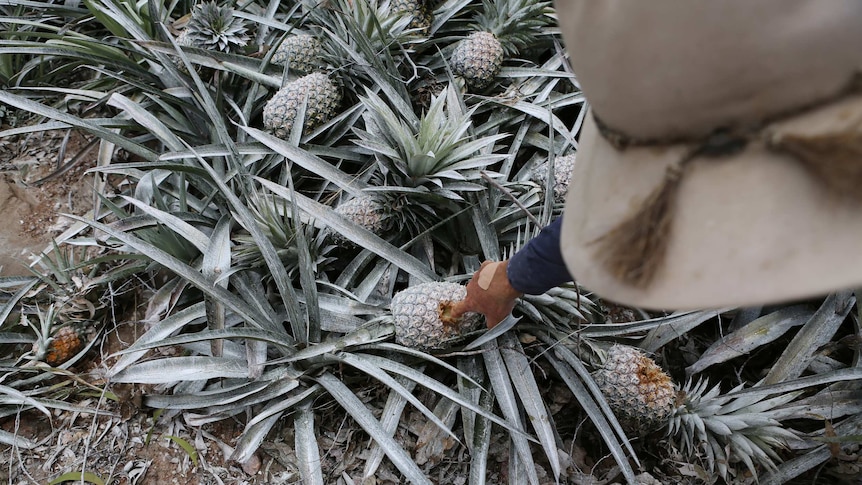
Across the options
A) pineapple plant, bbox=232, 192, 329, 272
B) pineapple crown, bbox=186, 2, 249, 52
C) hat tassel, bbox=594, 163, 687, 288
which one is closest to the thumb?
pineapple plant, bbox=232, 192, 329, 272

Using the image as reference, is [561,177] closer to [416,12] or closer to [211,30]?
[416,12]

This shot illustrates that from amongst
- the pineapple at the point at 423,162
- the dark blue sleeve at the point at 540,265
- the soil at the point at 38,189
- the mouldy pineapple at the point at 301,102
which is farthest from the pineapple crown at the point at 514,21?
the soil at the point at 38,189

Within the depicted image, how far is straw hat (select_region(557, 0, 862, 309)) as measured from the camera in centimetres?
43

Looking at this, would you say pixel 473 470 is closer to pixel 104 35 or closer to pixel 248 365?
pixel 248 365

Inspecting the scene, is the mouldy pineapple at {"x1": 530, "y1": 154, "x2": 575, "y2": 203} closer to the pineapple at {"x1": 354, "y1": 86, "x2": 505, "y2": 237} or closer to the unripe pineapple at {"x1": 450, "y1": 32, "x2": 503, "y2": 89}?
the pineapple at {"x1": 354, "y1": 86, "x2": 505, "y2": 237}

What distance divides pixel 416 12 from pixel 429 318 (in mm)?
1163

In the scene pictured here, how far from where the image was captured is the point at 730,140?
0.49 meters

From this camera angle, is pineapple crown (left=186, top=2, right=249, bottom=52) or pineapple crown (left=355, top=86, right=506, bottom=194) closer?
pineapple crown (left=355, top=86, right=506, bottom=194)

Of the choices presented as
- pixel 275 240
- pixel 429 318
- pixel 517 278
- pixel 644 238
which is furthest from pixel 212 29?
pixel 644 238

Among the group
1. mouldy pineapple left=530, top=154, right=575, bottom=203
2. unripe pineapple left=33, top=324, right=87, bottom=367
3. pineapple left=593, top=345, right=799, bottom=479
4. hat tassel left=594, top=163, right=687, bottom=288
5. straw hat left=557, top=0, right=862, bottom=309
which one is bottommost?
unripe pineapple left=33, top=324, right=87, bottom=367

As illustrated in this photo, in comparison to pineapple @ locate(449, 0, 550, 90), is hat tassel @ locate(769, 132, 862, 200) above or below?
above

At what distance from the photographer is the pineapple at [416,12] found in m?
1.78

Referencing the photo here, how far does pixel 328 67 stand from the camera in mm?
1697

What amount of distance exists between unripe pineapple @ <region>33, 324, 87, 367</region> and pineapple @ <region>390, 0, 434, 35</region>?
1.35 m
